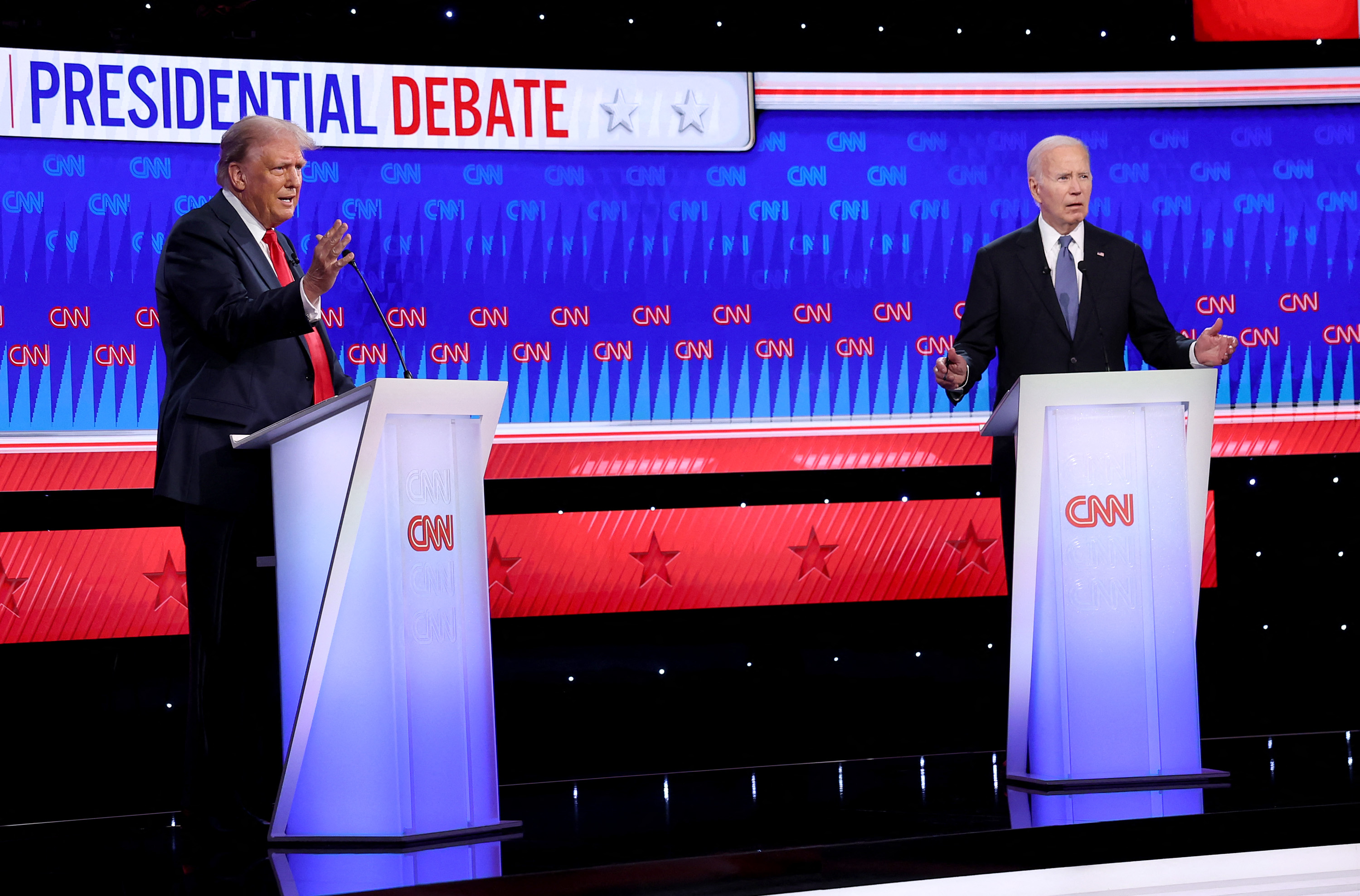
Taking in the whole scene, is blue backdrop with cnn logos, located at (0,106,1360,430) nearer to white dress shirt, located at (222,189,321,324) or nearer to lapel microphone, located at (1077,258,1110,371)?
lapel microphone, located at (1077,258,1110,371)

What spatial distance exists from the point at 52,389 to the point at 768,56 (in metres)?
2.24

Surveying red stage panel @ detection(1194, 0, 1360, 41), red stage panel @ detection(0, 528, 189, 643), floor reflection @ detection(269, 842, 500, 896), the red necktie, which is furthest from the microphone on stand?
red stage panel @ detection(1194, 0, 1360, 41)

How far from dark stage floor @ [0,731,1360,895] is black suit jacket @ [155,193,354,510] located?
0.66 metres

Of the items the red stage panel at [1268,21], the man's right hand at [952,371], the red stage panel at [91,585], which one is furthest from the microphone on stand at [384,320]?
the red stage panel at [1268,21]

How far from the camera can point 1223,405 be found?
4168 mm

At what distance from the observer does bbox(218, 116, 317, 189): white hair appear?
8.71ft

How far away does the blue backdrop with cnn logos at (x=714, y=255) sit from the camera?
3.74m

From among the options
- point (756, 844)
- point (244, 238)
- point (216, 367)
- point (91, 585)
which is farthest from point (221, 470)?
point (91, 585)

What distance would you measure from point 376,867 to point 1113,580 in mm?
1434

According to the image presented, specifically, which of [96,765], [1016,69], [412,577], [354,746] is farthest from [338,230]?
[1016,69]

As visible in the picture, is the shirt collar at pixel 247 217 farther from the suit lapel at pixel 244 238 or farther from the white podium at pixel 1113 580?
the white podium at pixel 1113 580

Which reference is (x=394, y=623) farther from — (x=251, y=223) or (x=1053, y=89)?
(x=1053, y=89)

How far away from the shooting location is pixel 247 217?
106 inches

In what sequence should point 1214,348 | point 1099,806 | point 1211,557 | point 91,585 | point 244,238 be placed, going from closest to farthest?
point 1099,806 < point 244,238 < point 1214,348 < point 91,585 < point 1211,557
